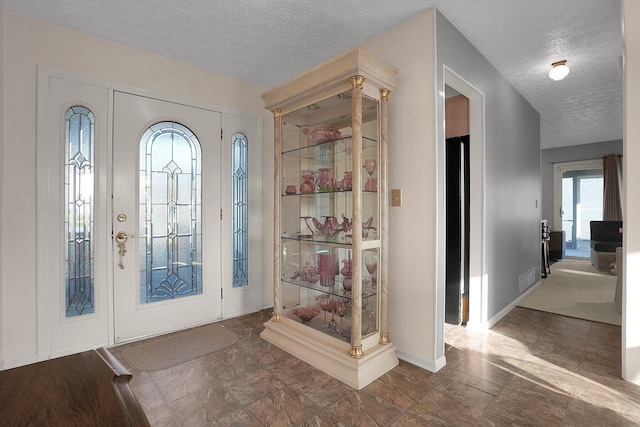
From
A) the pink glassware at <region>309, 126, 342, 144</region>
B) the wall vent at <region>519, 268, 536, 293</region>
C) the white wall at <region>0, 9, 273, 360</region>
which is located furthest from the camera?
the wall vent at <region>519, 268, 536, 293</region>

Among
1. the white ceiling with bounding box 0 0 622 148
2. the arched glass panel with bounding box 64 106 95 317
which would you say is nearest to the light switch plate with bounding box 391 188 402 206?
the white ceiling with bounding box 0 0 622 148

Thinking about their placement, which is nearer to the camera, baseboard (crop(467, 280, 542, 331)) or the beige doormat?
the beige doormat

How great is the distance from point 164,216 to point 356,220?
1949 mm

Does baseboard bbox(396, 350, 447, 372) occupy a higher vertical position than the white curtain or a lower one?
lower

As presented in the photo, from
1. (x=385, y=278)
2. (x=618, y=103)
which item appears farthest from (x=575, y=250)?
(x=385, y=278)

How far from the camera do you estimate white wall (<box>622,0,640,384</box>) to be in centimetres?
205

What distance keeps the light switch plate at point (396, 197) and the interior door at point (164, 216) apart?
1.89 m

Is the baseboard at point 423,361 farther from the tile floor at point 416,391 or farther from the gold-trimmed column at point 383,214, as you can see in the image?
the gold-trimmed column at point 383,214

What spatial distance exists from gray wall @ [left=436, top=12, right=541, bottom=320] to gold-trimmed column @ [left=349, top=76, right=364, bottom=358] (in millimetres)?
622

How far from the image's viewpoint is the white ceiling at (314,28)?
2291 mm

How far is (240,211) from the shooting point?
3.58m

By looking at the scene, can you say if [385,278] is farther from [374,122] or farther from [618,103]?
[618,103]

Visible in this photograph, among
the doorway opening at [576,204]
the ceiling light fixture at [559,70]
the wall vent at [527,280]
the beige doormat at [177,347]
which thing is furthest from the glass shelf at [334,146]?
the doorway opening at [576,204]

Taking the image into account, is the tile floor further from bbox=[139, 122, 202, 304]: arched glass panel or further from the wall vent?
the wall vent
